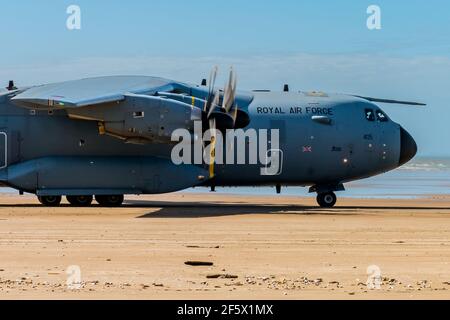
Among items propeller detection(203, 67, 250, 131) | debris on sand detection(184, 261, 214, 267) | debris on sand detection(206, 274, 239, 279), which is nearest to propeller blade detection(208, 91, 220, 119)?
propeller detection(203, 67, 250, 131)

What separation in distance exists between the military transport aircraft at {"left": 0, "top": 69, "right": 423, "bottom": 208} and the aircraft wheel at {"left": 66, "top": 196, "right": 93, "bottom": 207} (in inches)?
1.8

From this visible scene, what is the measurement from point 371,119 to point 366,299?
24557 mm

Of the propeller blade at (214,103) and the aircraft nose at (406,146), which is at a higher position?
the propeller blade at (214,103)

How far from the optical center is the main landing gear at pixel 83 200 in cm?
3688

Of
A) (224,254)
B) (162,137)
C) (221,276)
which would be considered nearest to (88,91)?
(162,137)

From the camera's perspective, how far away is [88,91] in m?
34.9

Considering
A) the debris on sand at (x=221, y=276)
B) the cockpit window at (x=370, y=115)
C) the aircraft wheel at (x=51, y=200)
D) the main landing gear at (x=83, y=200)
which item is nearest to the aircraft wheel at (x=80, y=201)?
the main landing gear at (x=83, y=200)

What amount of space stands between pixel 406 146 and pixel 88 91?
1271cm

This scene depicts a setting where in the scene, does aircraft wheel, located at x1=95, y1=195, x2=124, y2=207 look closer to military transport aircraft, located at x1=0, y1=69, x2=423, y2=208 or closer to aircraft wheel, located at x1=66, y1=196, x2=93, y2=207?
military transport aircraft, located at x1=0, y1=69, x2=423, y2=208

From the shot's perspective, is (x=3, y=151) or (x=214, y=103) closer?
(x=214, y=103)

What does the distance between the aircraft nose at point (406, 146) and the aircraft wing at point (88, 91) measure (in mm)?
9332

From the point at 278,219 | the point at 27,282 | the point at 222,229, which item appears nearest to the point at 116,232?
the point at 222,229

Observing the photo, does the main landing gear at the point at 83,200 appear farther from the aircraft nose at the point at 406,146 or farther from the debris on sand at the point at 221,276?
the debris on sand at the point at 221,276

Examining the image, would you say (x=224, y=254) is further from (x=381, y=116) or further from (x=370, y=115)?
(x=381, y=116)
